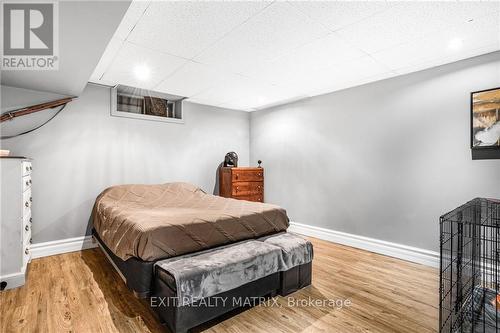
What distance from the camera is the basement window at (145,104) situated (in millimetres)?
3734

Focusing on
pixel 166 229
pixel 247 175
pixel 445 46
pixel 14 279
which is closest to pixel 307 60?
pixel 445 46

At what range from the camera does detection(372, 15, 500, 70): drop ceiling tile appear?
2066 millimetres

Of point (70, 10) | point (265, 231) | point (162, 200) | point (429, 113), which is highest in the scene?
point (70, 10)

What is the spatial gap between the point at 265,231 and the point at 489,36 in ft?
8.73

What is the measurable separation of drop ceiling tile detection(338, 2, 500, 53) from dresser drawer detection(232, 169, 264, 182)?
108 inches

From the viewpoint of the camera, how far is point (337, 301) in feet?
6.93

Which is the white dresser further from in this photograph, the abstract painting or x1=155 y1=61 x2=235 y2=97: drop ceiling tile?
the abstract painting

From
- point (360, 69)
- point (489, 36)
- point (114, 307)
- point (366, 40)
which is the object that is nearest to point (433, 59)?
point (489, 36)

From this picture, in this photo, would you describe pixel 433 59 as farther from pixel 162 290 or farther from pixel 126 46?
pixel 162 290

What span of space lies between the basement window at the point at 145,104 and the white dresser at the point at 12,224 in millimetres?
1532

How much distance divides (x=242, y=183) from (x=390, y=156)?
93.7 inches

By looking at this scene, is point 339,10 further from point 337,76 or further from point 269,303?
point 269,303

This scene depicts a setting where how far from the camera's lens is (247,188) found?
461 cm

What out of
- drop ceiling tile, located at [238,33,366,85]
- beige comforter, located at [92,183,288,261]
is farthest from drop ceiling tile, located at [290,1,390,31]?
beige comforter, located at [92,183,288,261]
